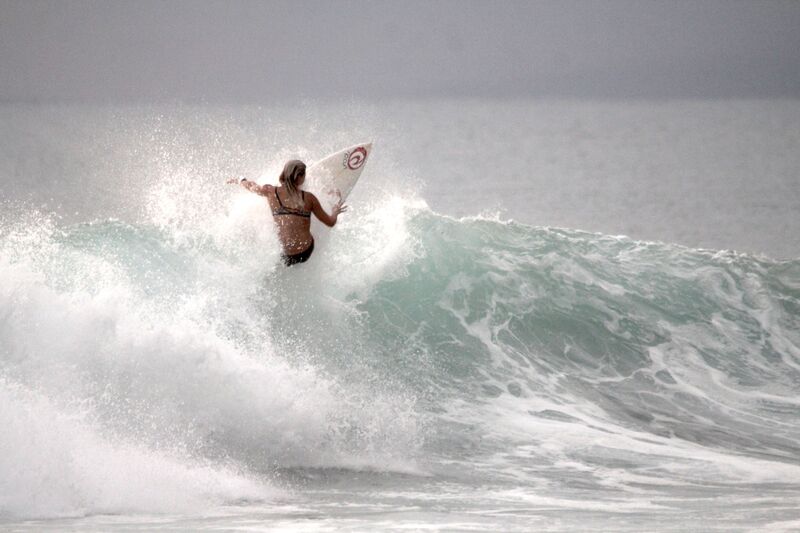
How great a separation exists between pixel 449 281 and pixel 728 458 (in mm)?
4774

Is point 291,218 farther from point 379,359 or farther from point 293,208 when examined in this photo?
point 379,359

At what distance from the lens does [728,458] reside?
950cm

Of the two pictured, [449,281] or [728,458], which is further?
[449,281]

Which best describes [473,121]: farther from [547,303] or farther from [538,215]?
[547,303]

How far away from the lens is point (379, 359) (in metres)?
11.7

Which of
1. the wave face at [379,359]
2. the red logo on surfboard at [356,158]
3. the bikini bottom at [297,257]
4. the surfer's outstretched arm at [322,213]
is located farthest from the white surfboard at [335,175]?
the surfer's outstretched arm at [322,213]

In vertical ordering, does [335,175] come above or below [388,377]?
above

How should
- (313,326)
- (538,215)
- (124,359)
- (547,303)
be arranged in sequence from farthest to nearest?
(538,215)
(547,303)
(313,326)
(124,359)

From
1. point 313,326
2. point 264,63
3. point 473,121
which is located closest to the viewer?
point 313,326

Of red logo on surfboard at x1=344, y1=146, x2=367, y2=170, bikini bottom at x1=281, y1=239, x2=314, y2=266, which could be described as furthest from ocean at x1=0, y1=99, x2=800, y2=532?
red logo on surfboard at x1=344, y1=146, x2=367, y2=170

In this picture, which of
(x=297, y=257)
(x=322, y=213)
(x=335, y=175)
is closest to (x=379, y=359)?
(x=297, y=257)

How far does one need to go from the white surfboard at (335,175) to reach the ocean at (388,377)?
62 cm

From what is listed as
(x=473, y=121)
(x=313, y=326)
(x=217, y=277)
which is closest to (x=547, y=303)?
(x=313, y=326)

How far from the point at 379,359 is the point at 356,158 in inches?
100
